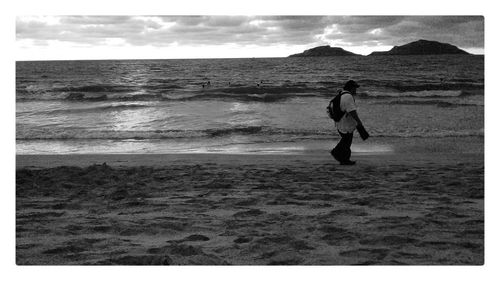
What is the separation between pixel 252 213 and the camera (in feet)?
15.7

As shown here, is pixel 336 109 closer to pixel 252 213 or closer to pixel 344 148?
pixel 344 148

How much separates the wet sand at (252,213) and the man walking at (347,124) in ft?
0.86

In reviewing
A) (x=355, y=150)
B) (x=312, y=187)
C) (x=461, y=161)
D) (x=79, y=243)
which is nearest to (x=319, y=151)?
(x=355, y=150)

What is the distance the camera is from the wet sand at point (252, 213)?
12.5 ft

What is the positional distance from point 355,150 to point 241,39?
3331 mm

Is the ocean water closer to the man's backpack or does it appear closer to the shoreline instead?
the shoreline

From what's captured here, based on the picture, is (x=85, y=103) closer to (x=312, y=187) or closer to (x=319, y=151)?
(x=319, y=151)

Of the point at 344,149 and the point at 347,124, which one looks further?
the point at 344,149

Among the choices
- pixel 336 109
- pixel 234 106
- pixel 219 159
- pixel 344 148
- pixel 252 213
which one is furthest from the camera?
pixel 234 106

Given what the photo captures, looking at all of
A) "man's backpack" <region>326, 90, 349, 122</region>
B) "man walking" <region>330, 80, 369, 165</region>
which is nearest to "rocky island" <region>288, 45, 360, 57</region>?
"man walking" <region>330, 80, 369, 165</region>

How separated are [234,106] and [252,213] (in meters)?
10.2

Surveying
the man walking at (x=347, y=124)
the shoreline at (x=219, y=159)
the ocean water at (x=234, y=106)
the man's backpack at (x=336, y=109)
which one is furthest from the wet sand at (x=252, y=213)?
the ocean water at (x=234, y=106)

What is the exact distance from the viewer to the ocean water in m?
9.46

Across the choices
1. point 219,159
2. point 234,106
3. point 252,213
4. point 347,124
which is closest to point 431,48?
point 347,124
